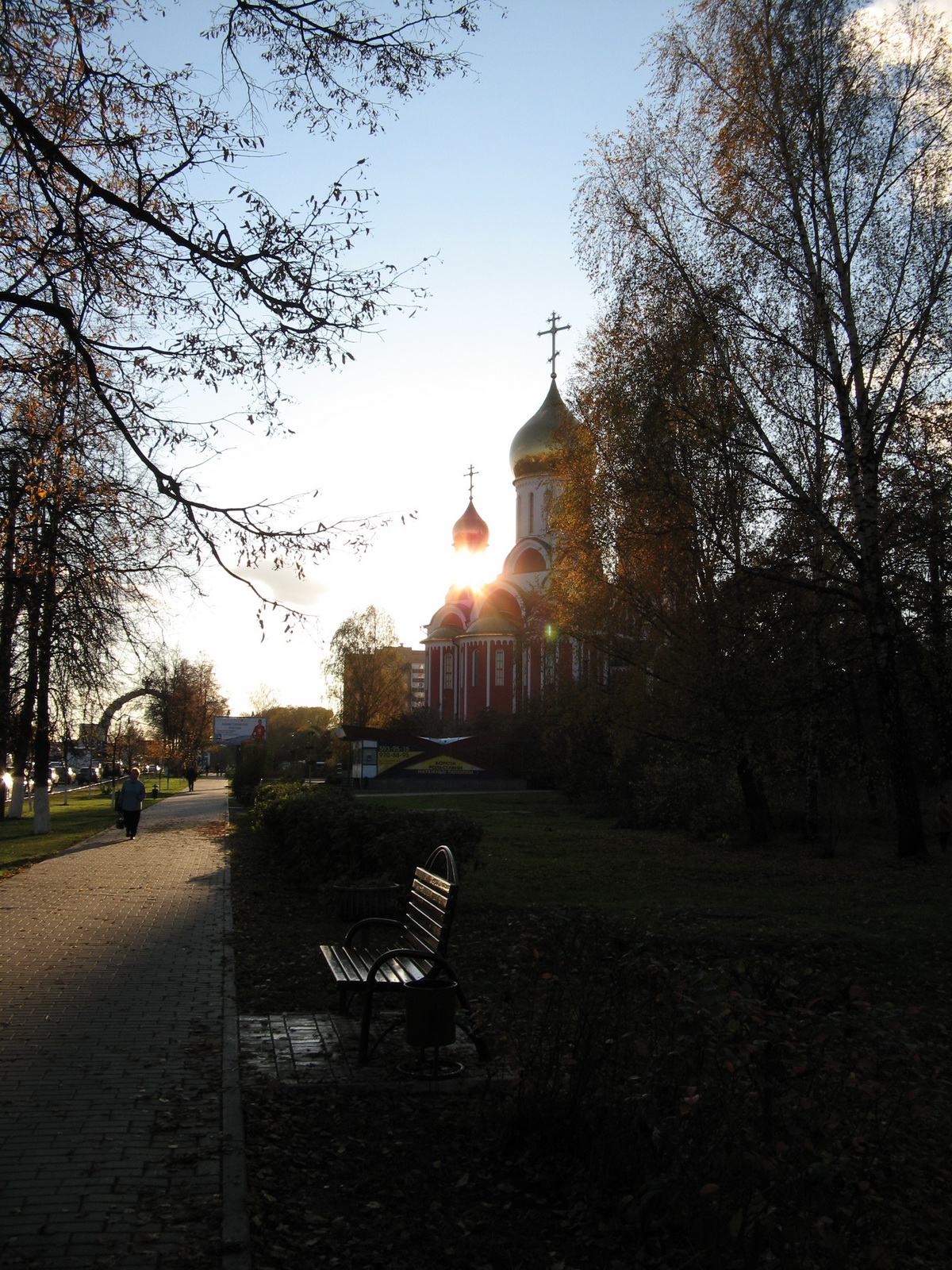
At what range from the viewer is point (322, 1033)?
6.35 meters

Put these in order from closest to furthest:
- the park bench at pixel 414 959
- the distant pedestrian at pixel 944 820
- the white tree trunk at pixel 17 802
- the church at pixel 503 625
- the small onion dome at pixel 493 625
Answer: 1. the park bench at pixel 414 959
2. the distant pedestrian at pixel 944 820
3. the white tree trunk at pixel 17 802
4. the church at pixel 503 625
5. the small onion dome at pixel 493 625

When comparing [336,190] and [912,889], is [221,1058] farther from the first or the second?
[912,889]

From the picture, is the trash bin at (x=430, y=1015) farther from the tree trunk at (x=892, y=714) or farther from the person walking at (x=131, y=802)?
the person walking at (x=131, y=802)

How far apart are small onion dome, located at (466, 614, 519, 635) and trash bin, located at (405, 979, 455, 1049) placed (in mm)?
53903

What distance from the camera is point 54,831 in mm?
24156

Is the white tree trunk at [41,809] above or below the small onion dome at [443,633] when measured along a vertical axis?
below

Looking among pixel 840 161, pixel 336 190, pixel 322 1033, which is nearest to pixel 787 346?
pixel 840 161

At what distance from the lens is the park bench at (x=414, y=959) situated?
5.66 metres

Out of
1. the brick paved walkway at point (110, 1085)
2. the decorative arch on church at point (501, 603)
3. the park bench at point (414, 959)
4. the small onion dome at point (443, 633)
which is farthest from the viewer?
the small onion dome at point (443, 633)

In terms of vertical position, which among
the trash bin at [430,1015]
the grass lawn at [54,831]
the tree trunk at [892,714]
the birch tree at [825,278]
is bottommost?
the grass lawn at [54,831]

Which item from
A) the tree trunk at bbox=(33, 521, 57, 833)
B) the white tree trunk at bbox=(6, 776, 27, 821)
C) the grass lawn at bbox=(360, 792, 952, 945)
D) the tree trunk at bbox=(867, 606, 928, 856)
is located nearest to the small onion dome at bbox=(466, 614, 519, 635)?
the white tree trunk at bbox=(6, 776, 27, 821)

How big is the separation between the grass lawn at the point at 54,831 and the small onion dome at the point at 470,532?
33695 millimetres

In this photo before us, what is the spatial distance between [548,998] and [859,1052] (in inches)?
52.6


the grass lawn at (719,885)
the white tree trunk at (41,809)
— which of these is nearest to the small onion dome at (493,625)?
the grass lawn at (719,885)
